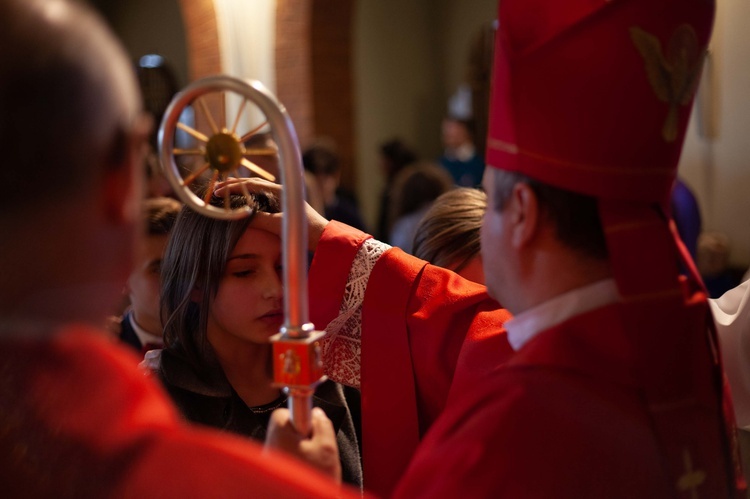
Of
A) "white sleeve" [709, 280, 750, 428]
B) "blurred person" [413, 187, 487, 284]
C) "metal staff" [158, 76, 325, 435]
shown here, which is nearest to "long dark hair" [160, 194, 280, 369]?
"blurred person" [413, 187, 487, 284]

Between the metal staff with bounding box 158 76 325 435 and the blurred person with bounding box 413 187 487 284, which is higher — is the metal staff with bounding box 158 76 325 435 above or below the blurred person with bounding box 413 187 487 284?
above

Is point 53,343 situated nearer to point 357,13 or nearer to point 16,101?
point 16,101

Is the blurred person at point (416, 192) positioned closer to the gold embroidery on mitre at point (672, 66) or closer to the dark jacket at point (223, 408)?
the dark jacket at point (223, 408)

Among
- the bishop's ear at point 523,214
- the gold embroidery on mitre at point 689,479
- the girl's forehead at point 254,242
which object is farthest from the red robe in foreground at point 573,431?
the girl's forehead at point 254,242

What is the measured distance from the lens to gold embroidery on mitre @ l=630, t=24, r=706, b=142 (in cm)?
114

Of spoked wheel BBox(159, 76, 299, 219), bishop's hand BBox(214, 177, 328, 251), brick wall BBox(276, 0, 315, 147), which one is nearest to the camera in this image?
spoked wheel BBox(159, 76, 299, 219)

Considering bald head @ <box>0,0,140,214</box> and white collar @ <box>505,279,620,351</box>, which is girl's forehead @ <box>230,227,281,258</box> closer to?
white collar @ <box>505,279,620,351</box>

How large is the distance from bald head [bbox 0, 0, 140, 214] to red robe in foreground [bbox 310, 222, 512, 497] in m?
1.07

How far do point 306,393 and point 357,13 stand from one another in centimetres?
718

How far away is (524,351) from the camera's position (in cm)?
120

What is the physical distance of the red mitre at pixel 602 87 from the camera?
1137 millimetres

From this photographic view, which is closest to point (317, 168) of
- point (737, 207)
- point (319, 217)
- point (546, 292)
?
point (737, 207)

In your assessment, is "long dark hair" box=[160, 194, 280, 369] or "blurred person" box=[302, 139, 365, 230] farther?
"blurred person" box=[302, 139, 365, 230]

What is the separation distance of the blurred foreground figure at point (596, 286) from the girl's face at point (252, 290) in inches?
27.6
